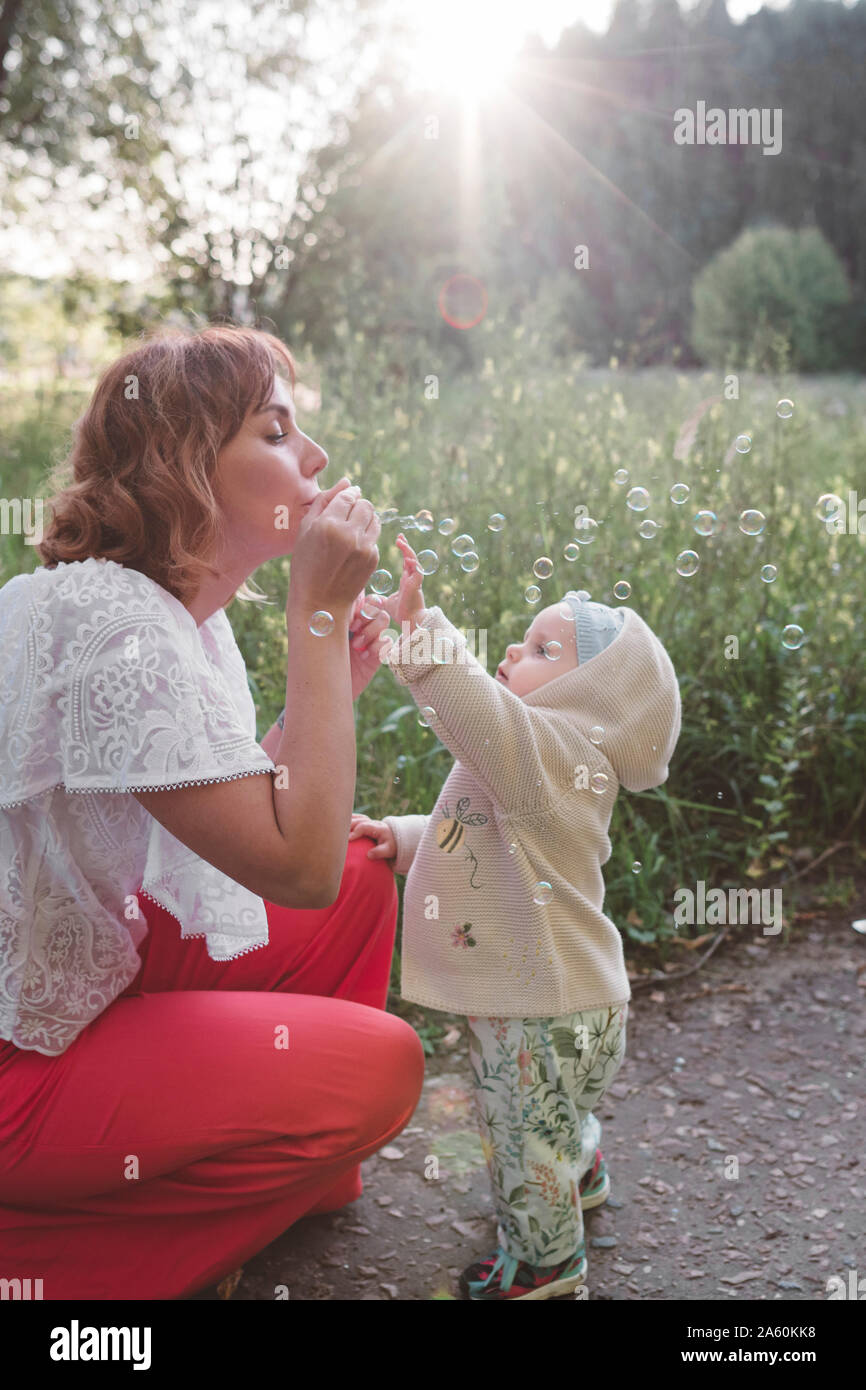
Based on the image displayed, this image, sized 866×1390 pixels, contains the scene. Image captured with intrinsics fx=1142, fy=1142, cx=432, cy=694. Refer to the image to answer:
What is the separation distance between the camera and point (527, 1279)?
6.13 feet

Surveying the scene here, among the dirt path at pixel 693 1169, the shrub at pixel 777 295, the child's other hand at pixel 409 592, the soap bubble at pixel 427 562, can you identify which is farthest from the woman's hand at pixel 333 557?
the shrub at pixel 777 295

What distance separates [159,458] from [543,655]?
688 millimetres

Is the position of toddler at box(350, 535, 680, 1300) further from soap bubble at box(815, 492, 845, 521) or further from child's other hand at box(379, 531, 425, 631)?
soap bubble at box(815, 492, 845, 521)

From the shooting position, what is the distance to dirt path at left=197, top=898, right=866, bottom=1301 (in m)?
1.97

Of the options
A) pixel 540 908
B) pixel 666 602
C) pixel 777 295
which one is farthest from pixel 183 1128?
pixel 777 295

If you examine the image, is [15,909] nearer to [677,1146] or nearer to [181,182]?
[677,1146]

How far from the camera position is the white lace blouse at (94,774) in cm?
149

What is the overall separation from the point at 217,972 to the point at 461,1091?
0.84 m

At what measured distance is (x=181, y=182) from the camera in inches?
354

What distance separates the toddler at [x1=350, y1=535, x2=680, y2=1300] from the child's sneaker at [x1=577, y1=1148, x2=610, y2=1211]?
0.23 m

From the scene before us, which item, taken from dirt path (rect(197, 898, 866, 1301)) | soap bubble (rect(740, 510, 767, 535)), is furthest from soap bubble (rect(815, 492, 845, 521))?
dirt path (rect(197, 898, 866, 1301))

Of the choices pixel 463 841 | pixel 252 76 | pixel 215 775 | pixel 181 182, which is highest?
pixel 252 76

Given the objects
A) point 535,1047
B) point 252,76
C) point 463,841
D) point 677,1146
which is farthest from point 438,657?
point 252,76

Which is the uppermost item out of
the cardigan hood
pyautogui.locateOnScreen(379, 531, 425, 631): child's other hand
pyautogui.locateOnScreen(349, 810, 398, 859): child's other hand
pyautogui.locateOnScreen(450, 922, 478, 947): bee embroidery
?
pyautogui.locateOnScreen(379, 531, 425, 631): child's other hand
